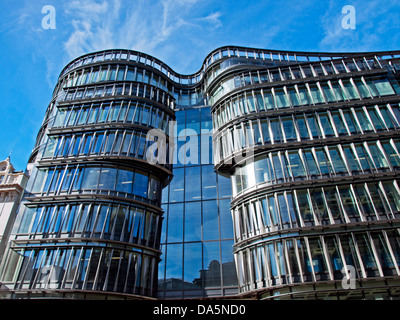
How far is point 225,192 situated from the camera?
26.0 meters

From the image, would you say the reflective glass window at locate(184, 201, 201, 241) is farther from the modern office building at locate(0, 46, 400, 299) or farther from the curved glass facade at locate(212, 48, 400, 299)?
the curved glass facade at locate(212, 48, 400, 299)

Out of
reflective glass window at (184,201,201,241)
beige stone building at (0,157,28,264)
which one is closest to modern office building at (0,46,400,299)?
reflective glass window at (184,201,201,241)

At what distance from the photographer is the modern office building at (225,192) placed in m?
19.6

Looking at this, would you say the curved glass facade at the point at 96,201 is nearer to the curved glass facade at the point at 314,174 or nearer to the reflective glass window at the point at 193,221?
the reflective glass window at the point at 193,221

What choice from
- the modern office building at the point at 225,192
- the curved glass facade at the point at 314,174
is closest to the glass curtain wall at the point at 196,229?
the modern office building at the point at 225,192

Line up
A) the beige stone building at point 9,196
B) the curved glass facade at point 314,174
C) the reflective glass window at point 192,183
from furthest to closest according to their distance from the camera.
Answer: the beige stone building at point 9,196, the reflective glass window at point 192,183, the curved glass facade at point 314,174

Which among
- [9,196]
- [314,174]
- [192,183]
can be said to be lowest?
[314,174]

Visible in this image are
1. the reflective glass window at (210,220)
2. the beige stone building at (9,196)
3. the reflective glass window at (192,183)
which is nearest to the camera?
the reflective glass window at (210,220)

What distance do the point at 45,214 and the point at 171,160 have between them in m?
12.0

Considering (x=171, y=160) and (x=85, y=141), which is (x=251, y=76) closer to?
(x=171, y=160)

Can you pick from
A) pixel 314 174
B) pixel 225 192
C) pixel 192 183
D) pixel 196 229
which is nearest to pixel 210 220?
pixel 196 229

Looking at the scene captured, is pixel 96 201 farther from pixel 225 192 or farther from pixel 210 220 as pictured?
pixel 225 192

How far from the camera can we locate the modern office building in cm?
1956

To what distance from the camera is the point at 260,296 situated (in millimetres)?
19797
